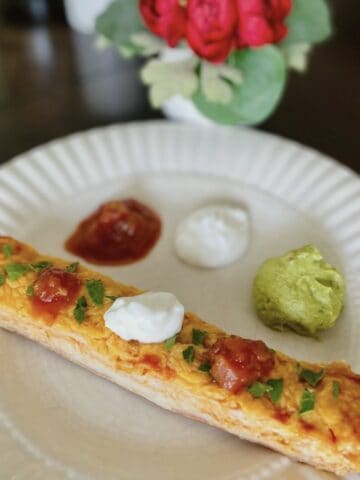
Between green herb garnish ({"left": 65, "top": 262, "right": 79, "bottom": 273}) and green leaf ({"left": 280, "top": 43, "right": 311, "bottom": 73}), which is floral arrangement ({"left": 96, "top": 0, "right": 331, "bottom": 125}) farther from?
green herb garnish ({"left": 65, "top": 262, "right": 79, "bottom": 273})

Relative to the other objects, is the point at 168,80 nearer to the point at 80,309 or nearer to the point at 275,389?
the point at 80,309

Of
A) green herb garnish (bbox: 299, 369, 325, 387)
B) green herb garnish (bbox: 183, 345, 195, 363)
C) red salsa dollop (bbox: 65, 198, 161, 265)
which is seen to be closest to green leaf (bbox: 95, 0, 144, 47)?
red salsa dollop (bbox: 65, 198, 161, 265)

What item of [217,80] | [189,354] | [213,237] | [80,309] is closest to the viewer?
[189,354]

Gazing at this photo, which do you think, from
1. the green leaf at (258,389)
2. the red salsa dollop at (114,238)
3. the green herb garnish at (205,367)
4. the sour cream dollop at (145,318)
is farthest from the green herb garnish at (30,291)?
the green leaf at (258,389)

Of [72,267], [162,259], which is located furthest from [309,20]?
[72,267]

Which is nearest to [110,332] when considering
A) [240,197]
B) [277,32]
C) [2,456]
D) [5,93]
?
[2,456]

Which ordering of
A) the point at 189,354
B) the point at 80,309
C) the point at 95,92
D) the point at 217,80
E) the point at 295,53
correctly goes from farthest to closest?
the point at 95,92 → the point at 295,53 → the point at 217,80 → the point at 80,309 → the point at 189,354
